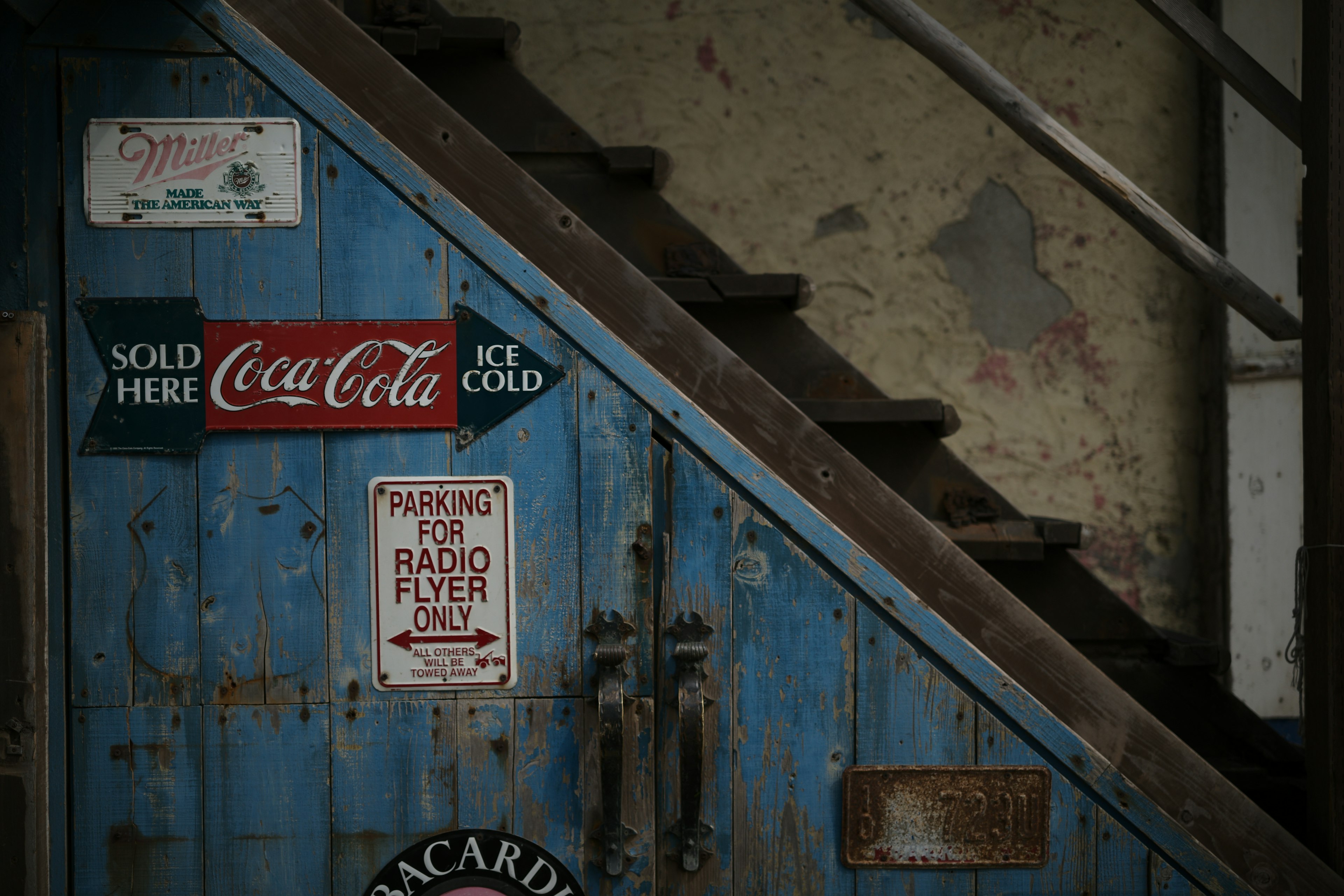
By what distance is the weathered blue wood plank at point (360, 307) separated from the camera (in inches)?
64.9

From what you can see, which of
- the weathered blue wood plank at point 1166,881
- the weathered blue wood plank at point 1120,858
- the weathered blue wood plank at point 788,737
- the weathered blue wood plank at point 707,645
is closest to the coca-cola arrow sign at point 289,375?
the weathered blue wood plank at point 707,645

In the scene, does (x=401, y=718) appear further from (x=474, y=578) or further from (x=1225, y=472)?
(x=1225, y=472)

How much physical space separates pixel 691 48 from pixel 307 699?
2.75 metres

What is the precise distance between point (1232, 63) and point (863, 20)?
1692mm

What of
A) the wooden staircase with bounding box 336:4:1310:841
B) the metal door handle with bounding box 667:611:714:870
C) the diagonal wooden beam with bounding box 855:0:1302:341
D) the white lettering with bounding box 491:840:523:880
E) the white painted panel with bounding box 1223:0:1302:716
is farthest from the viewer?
the white painted panel with bounding box 1223:0:1302:716

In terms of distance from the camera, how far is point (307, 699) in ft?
5.42

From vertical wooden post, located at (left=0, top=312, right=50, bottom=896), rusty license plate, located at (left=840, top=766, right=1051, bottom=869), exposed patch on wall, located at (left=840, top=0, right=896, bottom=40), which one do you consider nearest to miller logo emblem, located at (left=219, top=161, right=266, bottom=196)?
vertical wooden post, located at (left=0, top=312, right=50, bottom=896)

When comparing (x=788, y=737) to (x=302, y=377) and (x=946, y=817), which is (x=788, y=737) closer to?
(x=946, y=817)

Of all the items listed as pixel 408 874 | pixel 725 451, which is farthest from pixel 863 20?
pixel 408 874

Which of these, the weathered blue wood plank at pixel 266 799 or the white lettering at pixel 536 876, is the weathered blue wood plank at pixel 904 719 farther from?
the weathered blue wood plank at pixel 266 799

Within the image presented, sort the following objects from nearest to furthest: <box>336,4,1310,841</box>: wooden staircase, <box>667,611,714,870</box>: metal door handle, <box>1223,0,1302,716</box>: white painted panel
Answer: <box>667,611,714,870</box>: metal door handle → <box>336,4,1310,841</box>: wooden staircase → <box>1223,0,1302,716</box>: white painted panel

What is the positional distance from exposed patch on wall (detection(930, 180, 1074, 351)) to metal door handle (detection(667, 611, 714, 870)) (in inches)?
84.9

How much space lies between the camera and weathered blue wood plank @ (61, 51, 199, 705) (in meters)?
1.63

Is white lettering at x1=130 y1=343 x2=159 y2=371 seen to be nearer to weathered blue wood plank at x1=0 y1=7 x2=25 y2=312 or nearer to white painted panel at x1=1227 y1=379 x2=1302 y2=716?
weathered blue wood plank at x1=0 y1=7 x2=25 y2=312
